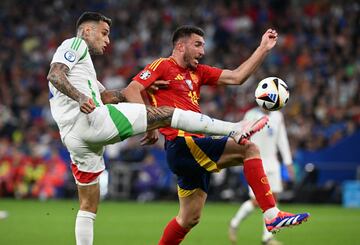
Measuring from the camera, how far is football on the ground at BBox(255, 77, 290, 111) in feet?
26.0

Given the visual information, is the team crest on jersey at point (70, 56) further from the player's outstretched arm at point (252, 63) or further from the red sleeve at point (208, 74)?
the player's outstretched arm at point (252, 63)

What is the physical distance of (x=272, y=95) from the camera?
791cm

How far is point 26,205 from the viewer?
19.3 metres

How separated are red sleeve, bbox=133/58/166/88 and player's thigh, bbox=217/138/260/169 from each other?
1.02 meters

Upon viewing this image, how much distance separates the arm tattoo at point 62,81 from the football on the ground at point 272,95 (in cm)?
182

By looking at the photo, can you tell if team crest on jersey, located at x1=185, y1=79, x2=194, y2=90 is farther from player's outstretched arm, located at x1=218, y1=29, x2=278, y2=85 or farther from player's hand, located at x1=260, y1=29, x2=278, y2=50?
player's hand, located at x1=260, y1=29, x2=278, y2=50

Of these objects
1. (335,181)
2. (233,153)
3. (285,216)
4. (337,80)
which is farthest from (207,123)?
(337,80)

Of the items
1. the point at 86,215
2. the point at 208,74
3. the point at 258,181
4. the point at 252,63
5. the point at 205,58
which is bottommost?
the point at 86,215

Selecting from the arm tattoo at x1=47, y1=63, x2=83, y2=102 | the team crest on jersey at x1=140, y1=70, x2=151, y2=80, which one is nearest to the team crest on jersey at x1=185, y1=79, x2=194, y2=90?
the team crest on jersey at x1=140, y1=70, x2=151, y2=80

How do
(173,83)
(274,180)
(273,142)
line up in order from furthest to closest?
1. (273,142)
2. (274,180)
3. (173,83)

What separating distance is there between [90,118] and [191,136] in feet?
3.73

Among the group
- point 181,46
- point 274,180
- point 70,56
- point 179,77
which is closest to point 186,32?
point 181,46

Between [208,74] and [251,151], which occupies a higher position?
[208,74]

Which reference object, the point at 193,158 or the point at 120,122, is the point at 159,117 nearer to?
the point at 120,122
